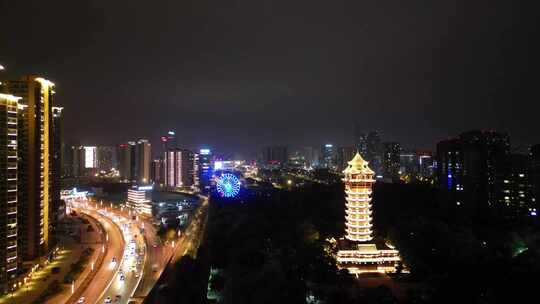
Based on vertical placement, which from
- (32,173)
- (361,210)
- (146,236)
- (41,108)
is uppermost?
(41,108)

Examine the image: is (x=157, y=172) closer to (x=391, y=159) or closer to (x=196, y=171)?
(x=196, y=171)

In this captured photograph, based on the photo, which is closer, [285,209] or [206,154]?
[285,209]

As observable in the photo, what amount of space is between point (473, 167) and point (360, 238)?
10580mm

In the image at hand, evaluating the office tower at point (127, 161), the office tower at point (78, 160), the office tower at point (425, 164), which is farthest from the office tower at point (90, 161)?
the office tower at point (425, 164)

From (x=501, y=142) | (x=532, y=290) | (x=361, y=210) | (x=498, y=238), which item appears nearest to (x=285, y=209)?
(x=361, y=210)

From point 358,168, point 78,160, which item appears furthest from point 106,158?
point 358,168

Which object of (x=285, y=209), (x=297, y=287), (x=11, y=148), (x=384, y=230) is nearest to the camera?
(x=297, y=287)

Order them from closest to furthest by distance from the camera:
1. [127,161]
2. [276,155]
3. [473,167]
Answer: [473,167] < [127,161] < [276,155]

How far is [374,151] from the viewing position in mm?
41938

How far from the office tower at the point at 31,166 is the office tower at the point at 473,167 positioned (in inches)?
752

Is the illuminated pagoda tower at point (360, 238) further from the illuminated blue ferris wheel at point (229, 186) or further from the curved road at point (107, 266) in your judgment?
the illuminated blue ferris wheel at point (229, 186)

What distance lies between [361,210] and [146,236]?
1146cm

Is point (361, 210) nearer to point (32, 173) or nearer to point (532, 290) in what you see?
point (532, 290)

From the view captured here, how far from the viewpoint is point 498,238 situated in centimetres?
1511
